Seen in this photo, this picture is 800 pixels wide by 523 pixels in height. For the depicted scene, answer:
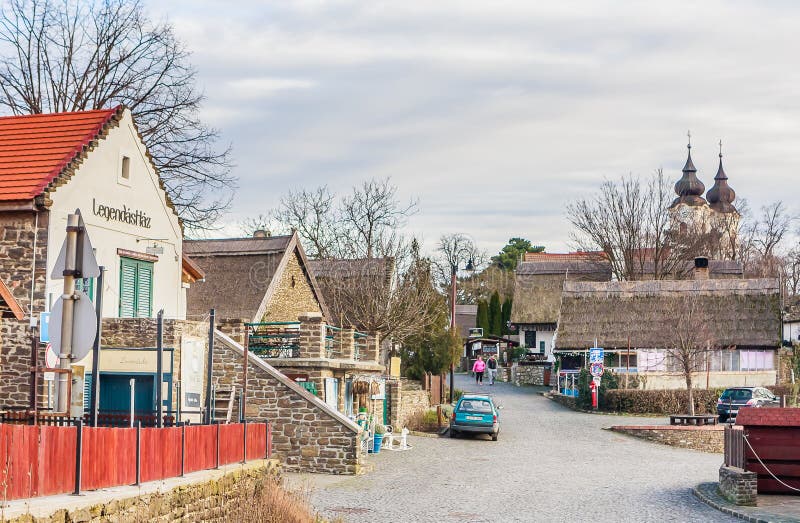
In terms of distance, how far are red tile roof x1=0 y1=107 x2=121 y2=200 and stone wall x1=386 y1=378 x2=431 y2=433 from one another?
14.8 m

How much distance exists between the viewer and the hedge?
1770 inches

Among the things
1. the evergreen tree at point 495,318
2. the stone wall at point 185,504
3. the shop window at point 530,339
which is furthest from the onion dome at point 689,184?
the stone wall at point 185,504

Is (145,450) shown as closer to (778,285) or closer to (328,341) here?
(328,341)

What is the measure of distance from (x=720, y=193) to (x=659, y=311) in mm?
60283

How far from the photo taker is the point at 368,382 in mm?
32719

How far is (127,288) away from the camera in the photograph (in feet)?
88.2

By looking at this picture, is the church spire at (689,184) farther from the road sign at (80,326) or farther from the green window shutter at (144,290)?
the road sign at (80,326)

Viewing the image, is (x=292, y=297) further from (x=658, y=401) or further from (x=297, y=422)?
(x=658, y=401)

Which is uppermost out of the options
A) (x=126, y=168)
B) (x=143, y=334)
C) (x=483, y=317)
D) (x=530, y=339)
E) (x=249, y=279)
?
(x=126, y=168)

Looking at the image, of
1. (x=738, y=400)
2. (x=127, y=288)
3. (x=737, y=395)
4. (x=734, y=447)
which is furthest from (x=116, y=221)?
(x=737, y=395)

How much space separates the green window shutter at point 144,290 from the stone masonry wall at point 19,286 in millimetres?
3816

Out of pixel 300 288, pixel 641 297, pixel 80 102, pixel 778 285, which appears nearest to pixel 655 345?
pixel 641 297

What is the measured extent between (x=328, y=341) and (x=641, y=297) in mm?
29842

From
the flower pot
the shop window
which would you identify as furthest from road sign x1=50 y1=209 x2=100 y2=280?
the shop window
